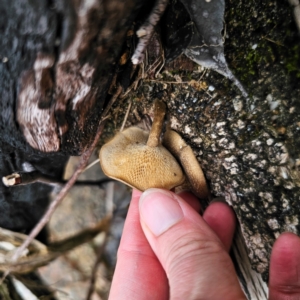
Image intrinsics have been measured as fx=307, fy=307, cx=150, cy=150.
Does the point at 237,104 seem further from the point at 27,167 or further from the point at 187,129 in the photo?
the point at 27,167

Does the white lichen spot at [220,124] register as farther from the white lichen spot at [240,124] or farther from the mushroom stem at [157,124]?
the mushroom stem at [157,124]

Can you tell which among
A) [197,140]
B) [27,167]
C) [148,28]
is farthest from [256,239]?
[27,167]

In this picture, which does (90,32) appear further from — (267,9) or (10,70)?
(267,9)

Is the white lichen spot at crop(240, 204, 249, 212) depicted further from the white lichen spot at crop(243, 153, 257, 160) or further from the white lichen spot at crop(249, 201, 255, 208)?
the white lichen spot at crop(243, 153, 257, 160)

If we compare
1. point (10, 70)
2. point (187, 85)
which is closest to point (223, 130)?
point (187, 85)

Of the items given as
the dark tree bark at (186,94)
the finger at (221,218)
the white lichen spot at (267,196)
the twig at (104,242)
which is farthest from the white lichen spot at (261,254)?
the twig at (104,242)

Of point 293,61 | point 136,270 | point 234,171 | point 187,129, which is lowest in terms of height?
point 136,270

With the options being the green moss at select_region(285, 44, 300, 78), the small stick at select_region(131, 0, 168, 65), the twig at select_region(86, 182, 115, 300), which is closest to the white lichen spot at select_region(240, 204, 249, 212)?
the green moss at select_region(285, 44, 300, 78)
